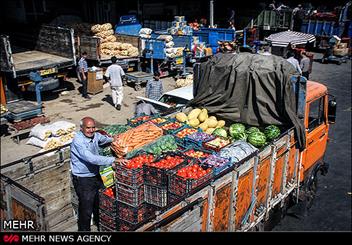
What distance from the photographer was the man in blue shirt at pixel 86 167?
6.20 meters

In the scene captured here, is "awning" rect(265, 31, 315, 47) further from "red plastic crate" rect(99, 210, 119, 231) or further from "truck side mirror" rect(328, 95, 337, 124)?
"red plastic crate" rect(99, 210, 119, 231)

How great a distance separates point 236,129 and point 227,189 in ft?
7.80

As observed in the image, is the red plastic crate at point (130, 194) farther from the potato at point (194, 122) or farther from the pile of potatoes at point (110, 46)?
the pile of potatoes at point (110, 46)

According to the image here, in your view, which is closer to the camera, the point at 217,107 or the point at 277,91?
the point at 277,91

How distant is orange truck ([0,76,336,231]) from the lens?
5.10 meters

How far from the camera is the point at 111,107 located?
1533 cm

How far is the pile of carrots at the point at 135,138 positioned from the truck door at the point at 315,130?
314cm

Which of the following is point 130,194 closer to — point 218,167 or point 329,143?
point 218,167

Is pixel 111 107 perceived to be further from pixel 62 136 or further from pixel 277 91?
pixel 277 91

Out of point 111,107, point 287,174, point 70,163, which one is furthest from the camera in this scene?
point 111,107

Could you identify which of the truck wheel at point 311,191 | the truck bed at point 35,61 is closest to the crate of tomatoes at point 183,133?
the truck wheel at point 311,191
